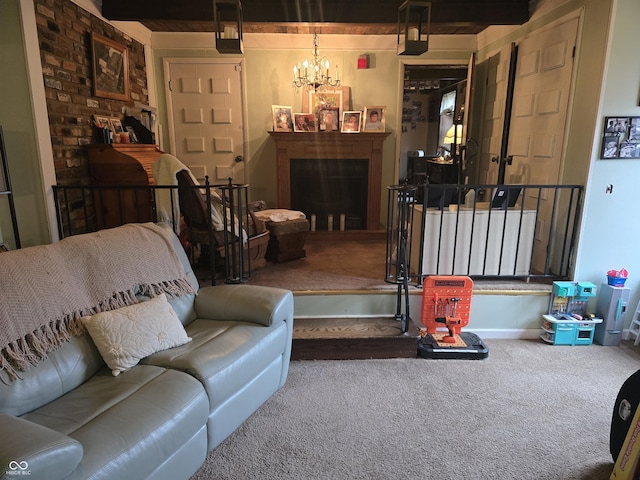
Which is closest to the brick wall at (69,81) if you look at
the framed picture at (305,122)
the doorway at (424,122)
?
the framed picture at (305,122)

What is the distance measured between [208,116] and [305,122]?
1.23 metres

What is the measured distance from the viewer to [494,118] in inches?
172

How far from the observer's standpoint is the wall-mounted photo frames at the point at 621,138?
9.36 ft

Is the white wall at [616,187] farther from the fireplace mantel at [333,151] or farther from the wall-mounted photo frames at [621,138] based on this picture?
the fireplace mantel at [333,151]

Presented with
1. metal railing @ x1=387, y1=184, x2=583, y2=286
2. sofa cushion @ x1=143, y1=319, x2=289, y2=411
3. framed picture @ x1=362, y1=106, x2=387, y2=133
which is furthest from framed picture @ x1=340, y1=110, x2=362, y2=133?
sofa cushion @ x1=143, y1=319, x2=289, y2=411

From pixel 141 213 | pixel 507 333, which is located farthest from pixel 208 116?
pixel 507 333

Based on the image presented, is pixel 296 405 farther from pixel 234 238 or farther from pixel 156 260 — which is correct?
pixel 234 238

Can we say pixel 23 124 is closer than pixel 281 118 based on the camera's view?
Yes

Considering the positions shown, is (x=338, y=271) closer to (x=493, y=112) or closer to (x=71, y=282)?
(x=71, y=282)

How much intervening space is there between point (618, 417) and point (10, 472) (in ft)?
7.37

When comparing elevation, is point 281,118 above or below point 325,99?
below

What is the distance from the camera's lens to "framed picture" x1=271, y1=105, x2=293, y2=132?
4996 millimetres

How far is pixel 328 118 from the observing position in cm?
505

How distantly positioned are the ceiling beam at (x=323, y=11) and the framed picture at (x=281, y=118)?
1.34 metres
